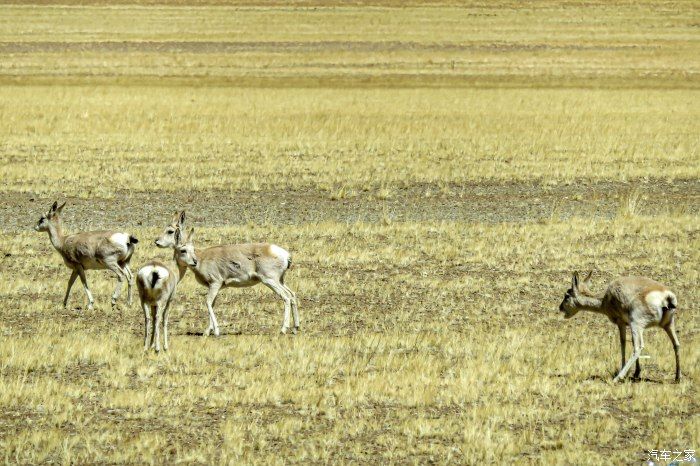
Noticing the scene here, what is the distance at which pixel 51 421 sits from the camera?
10.5 meters

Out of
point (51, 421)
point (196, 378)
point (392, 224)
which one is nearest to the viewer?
point (51, 421)

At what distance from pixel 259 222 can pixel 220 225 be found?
0.74m

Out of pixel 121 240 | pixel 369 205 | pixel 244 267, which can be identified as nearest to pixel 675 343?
pixel 244 267

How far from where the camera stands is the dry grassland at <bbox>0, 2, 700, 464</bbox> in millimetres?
10273

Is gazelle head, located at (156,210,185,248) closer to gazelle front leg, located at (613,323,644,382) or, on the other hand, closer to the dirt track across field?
gazelle front leg, located at (613,323,644,382)

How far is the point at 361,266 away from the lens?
18016 millimetres

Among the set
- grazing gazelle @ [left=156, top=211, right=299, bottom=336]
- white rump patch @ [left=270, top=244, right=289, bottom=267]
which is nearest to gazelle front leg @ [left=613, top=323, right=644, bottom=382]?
grazing gazelle @ [left=156, top=211, right=299, bottom=336]

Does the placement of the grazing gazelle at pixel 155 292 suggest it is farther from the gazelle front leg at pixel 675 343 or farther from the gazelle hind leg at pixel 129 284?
the gazelle front leg at pixel 675 343

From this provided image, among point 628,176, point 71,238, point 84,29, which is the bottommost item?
point 71,238

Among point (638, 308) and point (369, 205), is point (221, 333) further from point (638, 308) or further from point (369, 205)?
point (369, 205)

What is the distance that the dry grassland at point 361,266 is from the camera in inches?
404

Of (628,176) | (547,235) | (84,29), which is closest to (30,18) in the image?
(84,29)

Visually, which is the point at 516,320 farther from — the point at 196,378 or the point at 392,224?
the point at 392,224
